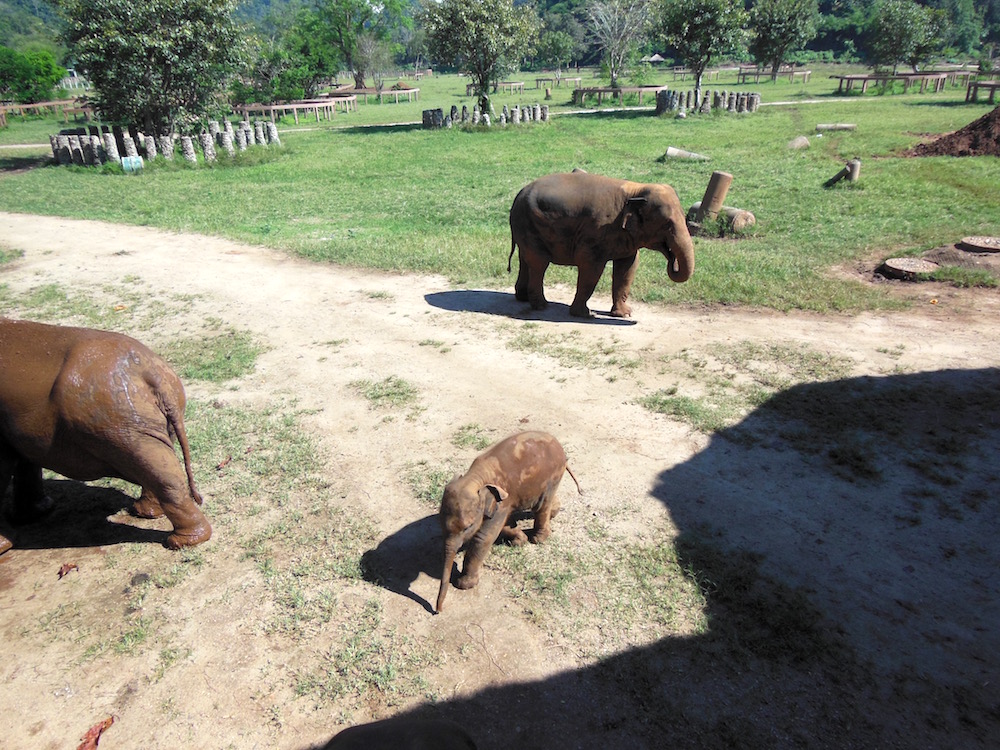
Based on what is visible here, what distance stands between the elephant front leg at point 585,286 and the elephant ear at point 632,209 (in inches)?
32.4

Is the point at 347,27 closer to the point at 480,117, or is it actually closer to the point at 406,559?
the point at 480,117

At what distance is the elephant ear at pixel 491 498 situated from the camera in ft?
15.4

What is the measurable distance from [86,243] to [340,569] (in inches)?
536

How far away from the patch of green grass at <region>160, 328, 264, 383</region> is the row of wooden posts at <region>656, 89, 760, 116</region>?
3211 cm

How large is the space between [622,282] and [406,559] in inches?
245

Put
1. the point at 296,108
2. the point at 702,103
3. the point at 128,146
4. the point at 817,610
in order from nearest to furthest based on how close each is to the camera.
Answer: the point at 817,610
the point at 128,146
the point at 702,103
the point at 296,108

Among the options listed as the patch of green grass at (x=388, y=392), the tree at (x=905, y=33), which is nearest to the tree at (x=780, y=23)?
the tree at (x=905, y=33)

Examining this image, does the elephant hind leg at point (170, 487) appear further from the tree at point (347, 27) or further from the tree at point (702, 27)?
the tree at point (347, 27)

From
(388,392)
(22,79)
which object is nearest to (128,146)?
(388,392)

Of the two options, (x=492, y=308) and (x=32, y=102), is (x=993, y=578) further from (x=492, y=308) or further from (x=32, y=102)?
(x=32, y=102)

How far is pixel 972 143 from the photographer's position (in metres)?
21.1

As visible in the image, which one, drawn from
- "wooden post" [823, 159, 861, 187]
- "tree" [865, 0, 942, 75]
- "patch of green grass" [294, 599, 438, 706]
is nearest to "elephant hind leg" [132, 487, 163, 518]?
"patch of green grass" [294, 599, 438, 706]

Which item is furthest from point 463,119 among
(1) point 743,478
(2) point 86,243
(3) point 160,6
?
(1) point 743,478

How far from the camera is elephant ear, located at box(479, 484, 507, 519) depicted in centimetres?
468
